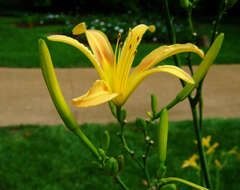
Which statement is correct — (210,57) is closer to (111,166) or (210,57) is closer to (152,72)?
(152,72)

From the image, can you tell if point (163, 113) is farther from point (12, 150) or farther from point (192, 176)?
point (12, 150)

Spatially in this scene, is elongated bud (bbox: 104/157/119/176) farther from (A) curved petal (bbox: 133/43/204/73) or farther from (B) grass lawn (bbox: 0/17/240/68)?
(B) grass lawn (bbox: 0/17/240/68)

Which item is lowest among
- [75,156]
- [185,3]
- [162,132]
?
[75,156]

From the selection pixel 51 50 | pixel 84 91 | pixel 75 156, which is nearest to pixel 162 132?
pixel 75 156

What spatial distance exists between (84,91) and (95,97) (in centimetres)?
466

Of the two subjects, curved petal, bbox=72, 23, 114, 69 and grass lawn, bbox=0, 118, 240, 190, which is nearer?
curved petal, bbox=72, 23, 114, 69

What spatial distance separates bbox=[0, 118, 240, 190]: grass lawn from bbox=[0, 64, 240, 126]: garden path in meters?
0.31

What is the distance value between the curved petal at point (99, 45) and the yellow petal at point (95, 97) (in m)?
0.16

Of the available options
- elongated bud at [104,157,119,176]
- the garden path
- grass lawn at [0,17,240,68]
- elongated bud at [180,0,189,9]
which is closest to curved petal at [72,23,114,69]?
elongated bud at [104,157,119,176]

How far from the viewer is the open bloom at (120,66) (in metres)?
0.71

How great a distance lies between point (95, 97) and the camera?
654 mm

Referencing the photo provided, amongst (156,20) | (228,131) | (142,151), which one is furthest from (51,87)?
(156,20)

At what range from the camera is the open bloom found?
71 centimetres

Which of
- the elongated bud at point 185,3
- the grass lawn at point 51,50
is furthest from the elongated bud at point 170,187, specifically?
the grass lawn at point 51,50
